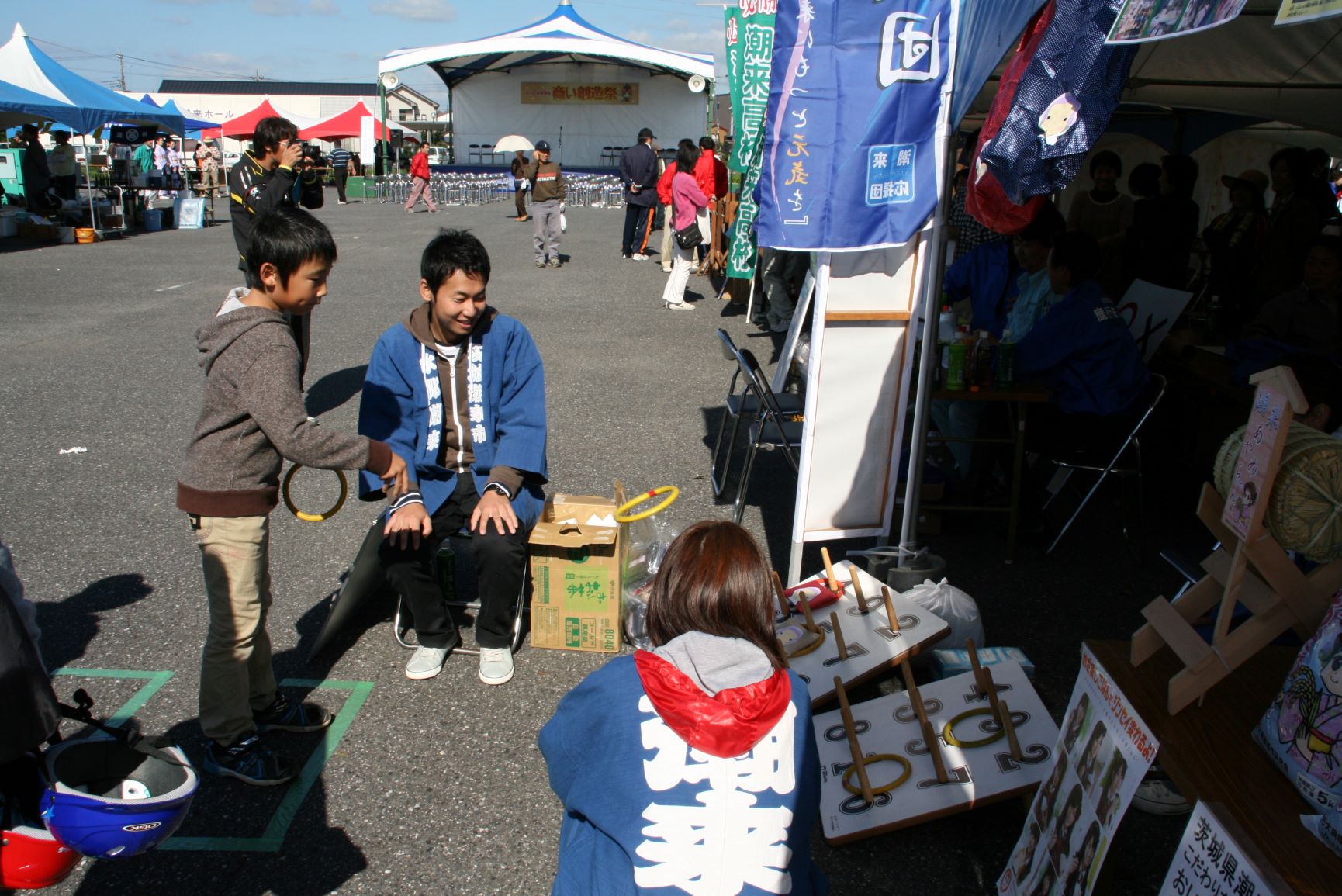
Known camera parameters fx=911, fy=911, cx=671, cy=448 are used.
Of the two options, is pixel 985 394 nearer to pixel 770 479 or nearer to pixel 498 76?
pixel 770 479

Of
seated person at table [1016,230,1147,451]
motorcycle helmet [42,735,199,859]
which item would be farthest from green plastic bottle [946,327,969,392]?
motorcycle helmet [42,735,199,859]

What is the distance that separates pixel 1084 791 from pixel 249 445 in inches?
89.0

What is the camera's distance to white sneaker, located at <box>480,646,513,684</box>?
335 centimetres

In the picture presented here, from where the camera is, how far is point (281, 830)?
103 inches

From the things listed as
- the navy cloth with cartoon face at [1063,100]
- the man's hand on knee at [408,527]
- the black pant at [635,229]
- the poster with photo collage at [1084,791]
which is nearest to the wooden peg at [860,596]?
the poster with photo collage at [1084,791]

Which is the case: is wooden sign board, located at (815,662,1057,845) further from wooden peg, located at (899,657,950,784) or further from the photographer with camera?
the photographer with camera

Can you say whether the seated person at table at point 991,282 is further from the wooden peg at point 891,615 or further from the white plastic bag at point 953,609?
the wooden peg at point 891,615

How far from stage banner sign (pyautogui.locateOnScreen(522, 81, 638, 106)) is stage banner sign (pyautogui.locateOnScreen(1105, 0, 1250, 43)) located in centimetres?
3529

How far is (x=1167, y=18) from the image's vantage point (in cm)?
214

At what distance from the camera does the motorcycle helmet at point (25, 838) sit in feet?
5.53

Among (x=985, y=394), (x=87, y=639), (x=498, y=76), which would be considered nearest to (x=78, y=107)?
(x=87, y=639)

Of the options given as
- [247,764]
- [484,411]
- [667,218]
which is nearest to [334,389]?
[484,411]

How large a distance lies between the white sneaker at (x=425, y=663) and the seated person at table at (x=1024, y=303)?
111 inches

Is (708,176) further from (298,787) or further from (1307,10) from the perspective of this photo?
(1307,10)
